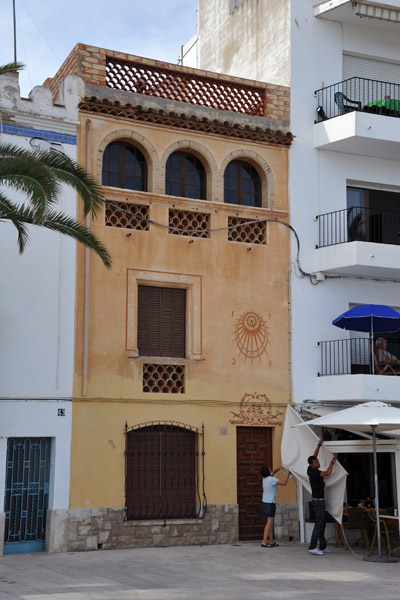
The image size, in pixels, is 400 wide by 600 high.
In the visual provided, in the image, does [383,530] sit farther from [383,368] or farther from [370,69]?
[370,69]

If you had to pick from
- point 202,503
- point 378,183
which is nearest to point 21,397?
point 202,503

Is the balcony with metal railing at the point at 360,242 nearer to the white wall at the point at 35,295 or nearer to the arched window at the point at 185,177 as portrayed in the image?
the arched window at the point at 185,177

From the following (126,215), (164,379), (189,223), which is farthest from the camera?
(189,223)

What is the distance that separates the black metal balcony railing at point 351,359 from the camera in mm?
18047

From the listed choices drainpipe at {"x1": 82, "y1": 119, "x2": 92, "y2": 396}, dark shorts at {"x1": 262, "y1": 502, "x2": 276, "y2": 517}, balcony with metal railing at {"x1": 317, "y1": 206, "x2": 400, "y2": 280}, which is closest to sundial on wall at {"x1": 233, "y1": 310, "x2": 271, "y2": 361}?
balcony with metal railing at {"x1": 317, "y1": 206, "x2": 400, "y2": 280}

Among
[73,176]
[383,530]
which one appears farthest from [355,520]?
[73,176]

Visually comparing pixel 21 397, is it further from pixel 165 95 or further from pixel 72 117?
pixel 165 95

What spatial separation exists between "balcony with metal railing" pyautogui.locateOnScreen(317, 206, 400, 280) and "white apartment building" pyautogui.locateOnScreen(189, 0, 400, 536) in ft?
0.07

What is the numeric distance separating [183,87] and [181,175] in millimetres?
1914

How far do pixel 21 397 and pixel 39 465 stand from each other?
1.31 meters

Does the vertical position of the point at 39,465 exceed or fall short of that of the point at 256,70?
it falls short

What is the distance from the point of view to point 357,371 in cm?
1830

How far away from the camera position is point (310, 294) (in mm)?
18250

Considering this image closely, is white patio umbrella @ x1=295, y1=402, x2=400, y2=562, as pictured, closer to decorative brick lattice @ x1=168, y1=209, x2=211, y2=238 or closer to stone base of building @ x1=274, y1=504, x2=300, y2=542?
stone base of building @ x1=274, y1=504, x2=300, y2=542
